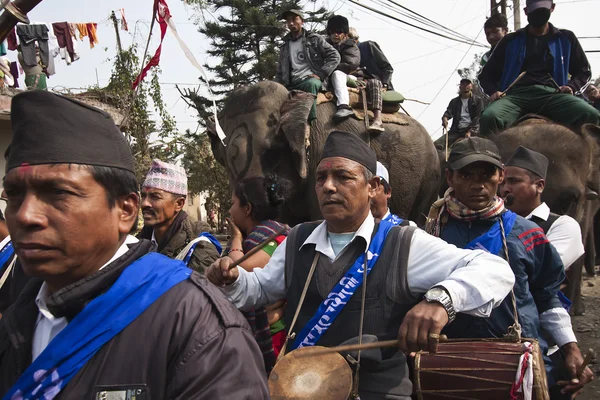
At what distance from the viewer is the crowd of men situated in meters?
1.25

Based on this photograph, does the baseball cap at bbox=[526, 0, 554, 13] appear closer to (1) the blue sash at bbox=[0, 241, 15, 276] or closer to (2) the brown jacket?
(1) the blue sash at bbox=[0, 241, 15, 276]

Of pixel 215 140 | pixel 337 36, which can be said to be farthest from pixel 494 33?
pixel 215 140

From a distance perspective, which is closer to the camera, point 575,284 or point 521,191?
point 521,191

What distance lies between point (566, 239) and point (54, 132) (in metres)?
3.02

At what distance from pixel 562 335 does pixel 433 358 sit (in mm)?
899

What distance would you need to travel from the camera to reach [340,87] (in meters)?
7.58

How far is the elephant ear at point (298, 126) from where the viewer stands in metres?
6.93

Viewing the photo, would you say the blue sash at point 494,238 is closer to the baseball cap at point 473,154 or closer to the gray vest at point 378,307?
the baseball cap at point 473,154

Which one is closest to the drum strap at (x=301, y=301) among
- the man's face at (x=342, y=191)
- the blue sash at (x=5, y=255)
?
the man's face at (x=342, y=191)

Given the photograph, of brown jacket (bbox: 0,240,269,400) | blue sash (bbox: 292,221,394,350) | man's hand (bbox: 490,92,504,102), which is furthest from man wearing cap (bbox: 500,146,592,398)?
man's hand (bbox: 490,92,504,102)

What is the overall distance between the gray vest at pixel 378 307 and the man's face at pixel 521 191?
5.21 ft

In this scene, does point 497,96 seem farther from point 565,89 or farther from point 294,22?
point 294,22

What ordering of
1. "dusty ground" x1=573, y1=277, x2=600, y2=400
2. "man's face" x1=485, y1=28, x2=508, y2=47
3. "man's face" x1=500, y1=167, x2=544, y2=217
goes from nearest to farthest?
1. "man's face" x1=500, y1=167, x2=544, y2=217
2. "dusty ground" x1=573, y1=277, x2=600, y2=400
3. "man's face" x1=485, y1=28, x2=508, y2=47

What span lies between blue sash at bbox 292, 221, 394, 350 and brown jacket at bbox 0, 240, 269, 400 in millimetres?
942
